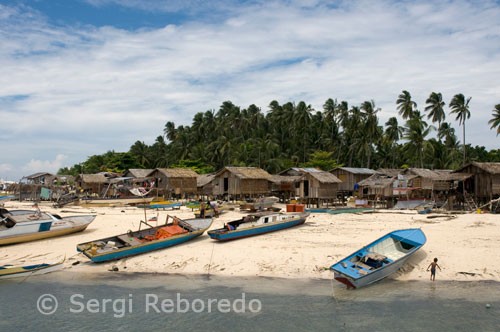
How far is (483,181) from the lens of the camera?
34594 mm

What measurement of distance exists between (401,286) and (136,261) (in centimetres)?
1160

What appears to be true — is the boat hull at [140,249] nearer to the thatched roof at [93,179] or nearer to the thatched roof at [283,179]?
the thatched roof at [283,179]

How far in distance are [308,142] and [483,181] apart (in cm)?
3878

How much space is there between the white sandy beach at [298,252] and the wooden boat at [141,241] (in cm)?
35

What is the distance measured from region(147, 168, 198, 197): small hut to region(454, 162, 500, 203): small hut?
106ft

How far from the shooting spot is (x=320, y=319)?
12.4 meters

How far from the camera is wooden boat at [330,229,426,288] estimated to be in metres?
14.3

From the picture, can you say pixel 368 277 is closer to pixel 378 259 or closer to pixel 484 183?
pixel 378 259

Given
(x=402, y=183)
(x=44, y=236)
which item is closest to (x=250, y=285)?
(x=44, y=236)

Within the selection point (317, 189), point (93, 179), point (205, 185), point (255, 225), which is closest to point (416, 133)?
point (317, 189)

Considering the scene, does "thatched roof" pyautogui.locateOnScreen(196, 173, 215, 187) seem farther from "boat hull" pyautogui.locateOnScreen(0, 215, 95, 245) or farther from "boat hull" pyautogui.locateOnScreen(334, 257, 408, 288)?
"boat hull" pyautogui.locateOnScreen(334, 257, 408, 288)

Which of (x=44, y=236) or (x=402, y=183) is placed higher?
(x=402, y=183)

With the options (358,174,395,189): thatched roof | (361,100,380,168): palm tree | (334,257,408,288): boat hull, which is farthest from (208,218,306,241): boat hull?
(361,100,380,168): palm tree

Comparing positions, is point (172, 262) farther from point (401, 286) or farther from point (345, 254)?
point (401, 286)
